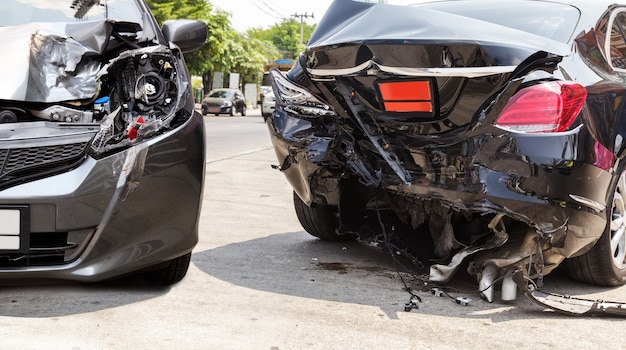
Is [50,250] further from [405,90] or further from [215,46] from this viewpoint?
[215,46]

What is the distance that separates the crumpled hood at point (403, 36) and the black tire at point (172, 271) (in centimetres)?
115

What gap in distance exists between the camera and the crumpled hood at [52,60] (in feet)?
11.6

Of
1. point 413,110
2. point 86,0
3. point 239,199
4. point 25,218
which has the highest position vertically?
point 86,0

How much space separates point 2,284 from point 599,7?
324cm

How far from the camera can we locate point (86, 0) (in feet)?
14.8

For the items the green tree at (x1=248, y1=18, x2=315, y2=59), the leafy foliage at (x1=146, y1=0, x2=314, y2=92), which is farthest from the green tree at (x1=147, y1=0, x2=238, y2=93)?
the green tree at (x1=248, y1=18, x2=315, y2=59)

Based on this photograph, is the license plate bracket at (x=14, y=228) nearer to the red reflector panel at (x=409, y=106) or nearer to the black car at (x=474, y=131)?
the black car at (x=474, y=131)

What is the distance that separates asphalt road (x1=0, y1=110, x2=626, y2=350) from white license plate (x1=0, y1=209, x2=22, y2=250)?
12.4 inches

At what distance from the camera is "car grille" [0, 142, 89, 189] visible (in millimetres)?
3102

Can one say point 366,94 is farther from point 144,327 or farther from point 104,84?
point 144,327

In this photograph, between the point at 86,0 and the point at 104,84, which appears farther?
the point at 86,0

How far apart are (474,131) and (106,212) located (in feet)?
5.26

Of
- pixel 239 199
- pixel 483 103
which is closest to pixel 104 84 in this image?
pixel 483 103

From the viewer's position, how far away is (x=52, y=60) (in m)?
3.73
